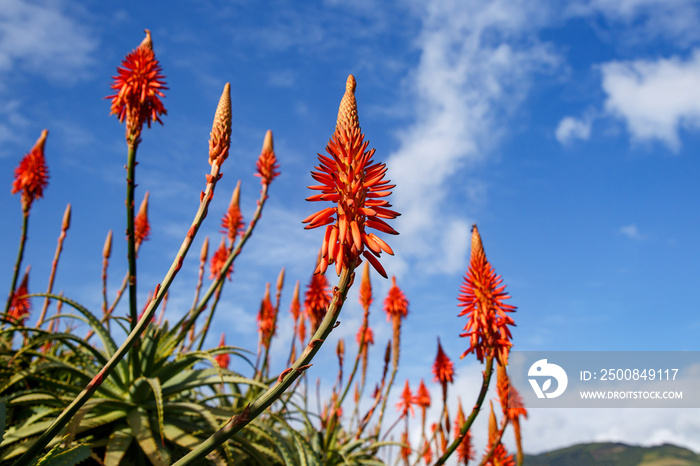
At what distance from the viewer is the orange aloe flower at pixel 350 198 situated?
5.72ft

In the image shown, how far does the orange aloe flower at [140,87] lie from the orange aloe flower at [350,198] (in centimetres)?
218

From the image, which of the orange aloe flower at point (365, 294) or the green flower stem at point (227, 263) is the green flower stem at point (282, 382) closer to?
the green flower stem at point (227, 263)

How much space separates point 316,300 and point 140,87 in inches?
129

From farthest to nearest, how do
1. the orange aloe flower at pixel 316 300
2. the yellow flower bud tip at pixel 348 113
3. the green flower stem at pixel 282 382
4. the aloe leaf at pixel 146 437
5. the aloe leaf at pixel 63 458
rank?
the orange aloe flower at pixel 316 300
the aloe leaf at pixel 146 437
the aloe leaf at pixel 63 458
the yellow flower bud tip at pixel 348 113
the green flower stem at pixel 282 382

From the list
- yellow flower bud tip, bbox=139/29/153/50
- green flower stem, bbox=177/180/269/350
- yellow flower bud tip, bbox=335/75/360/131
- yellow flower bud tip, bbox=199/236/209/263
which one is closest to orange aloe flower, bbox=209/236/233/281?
yellow flower bud tip, bbox=199/236/209/263

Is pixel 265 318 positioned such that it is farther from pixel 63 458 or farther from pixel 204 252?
pixel 63 458

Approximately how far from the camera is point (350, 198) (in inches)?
73.0

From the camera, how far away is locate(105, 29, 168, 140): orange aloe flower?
3615mm

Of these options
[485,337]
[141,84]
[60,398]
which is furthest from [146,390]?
[485,337]

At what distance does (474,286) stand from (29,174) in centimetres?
482

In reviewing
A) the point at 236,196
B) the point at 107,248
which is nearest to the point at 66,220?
the point at 107,248

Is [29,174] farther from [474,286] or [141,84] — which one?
[474,286]

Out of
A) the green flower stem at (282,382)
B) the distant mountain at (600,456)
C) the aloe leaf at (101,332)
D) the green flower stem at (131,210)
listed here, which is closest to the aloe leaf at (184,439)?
the aloe leaf at (101,332)

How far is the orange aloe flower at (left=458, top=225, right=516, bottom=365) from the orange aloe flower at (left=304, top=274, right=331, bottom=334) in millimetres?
2530
